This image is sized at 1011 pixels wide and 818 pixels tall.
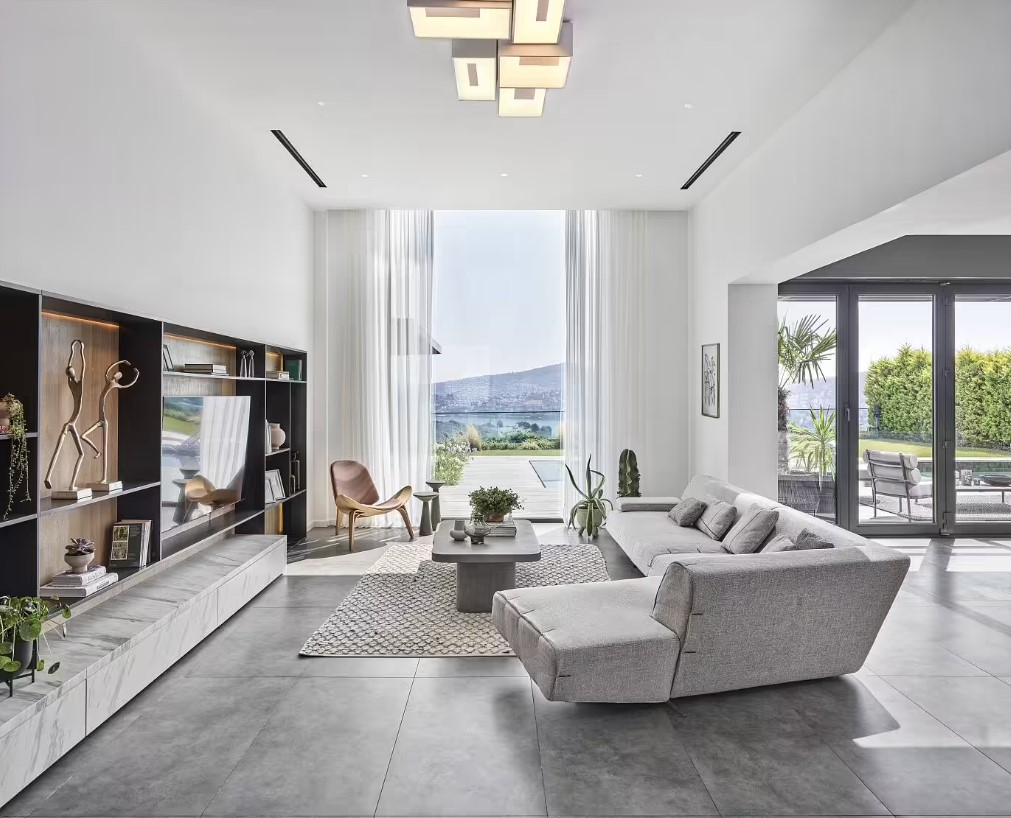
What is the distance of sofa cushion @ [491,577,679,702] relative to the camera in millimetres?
2803

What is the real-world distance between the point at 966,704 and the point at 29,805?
3688 mm

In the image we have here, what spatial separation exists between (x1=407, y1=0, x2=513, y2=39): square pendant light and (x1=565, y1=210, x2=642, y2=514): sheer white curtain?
3.91 meters

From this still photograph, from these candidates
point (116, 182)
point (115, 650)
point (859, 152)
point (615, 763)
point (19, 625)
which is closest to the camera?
point (19, 625)

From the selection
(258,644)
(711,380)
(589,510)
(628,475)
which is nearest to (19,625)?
(258,644)

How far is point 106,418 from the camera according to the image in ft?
11.6

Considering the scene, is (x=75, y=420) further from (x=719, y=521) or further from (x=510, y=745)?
(x=719, y=521)

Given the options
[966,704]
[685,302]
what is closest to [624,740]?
[966,704]

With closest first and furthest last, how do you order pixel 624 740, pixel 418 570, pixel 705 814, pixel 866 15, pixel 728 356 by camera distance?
pixel 705 814
pixel 624 740
pixel 866 15
pixel 418 570
pixel 728 356

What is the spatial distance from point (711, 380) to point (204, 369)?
4.29 metres

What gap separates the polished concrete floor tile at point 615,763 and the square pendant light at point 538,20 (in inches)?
122

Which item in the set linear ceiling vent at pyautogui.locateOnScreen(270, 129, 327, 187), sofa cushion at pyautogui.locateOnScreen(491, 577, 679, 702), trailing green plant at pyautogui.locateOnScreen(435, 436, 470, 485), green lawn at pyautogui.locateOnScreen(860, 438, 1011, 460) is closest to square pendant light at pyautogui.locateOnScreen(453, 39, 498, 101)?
linear ceiling vent at pyautogui.locateOnScreen(270, 129, 327, 187)

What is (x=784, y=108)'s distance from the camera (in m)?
4.48

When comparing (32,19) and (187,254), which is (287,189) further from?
(32,19)

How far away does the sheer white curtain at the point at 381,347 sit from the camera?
7.10m
